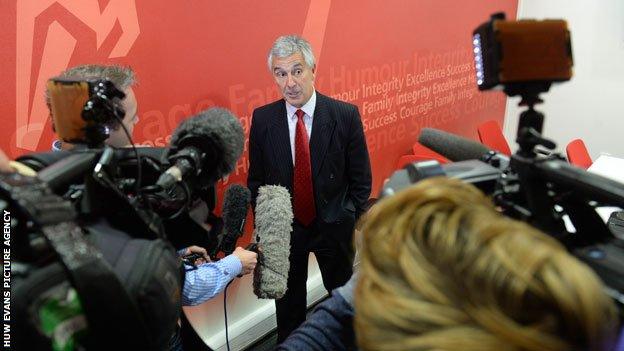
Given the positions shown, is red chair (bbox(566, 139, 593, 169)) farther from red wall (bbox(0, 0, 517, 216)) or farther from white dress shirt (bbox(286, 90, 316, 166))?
white dress shirt (bbox(286, 90, 316, 166))

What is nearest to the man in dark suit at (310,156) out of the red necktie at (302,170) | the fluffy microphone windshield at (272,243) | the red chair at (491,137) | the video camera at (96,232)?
the red necktie at (302,170)

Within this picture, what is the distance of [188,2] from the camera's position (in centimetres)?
175

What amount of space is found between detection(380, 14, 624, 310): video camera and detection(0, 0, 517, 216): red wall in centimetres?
127

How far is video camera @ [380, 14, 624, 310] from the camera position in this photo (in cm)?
60

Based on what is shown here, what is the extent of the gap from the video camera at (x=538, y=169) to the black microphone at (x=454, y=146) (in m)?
0.17

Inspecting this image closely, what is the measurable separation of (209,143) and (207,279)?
0.57 m

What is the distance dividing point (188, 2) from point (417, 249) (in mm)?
1592

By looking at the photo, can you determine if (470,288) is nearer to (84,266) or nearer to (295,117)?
(84,266)

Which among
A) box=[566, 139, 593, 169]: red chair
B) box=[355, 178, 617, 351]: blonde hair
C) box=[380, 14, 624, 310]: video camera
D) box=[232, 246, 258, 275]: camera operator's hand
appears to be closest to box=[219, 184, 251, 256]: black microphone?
box=[232, 246, 258, 275]: camera operator's hand

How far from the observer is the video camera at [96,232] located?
458 millimetres

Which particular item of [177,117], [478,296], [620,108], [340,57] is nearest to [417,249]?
[478,296]

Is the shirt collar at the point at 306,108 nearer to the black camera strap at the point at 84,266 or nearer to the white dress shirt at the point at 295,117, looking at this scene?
the white dress shirt at the point at 295,117

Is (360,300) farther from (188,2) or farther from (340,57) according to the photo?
(340,57)

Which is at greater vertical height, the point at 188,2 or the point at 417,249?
the point at 188,2
